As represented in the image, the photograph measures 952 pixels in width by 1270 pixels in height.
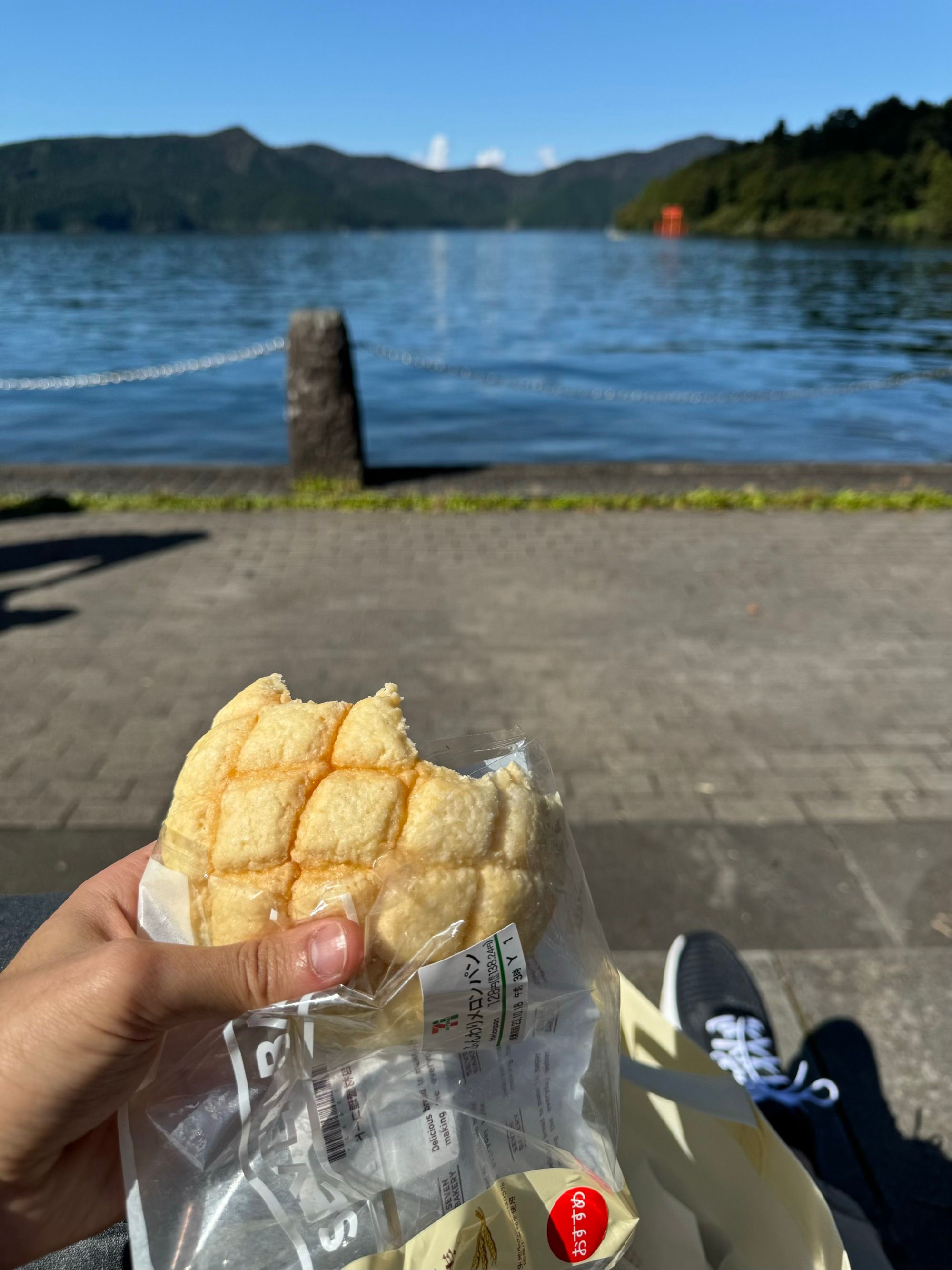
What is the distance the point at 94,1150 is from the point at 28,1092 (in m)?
0.25

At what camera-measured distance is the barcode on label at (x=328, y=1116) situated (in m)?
1.08

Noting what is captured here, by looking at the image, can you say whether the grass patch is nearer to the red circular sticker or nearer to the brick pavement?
the brick pavement

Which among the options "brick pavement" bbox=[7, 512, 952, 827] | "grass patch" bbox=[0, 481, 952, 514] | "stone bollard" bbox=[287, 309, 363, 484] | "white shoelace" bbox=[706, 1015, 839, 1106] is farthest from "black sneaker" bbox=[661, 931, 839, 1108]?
"stone bollard" bbox=[287, 309, 363, 484]

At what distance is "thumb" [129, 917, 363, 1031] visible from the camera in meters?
1.02

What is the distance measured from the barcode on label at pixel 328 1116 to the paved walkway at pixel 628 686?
1.86 metres

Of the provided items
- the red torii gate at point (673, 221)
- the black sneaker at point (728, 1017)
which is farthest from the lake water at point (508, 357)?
the red torii gate at point (673, 221)

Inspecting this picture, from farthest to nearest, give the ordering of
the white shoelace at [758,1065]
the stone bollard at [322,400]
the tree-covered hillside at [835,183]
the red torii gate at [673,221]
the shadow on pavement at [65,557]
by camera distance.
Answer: the red torii gate at [673,221] < the tree-covered hillside at [835,183] < the stone bollard at [322,400] < the shadow on pavement at [65,557] < the white shoelace at [758,1065]

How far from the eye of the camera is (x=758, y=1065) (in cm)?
232

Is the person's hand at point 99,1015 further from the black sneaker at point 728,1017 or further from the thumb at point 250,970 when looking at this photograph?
the black sneaker at point 728,1017

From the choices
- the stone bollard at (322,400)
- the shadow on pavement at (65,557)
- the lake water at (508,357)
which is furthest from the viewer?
the lake water at (508,357)

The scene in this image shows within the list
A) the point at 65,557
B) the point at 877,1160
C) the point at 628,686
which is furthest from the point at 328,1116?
the point at 65,557

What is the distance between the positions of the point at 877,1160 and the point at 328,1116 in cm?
196

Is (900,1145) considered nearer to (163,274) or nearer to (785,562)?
(785,562)

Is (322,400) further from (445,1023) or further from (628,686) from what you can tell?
(445,1023)
